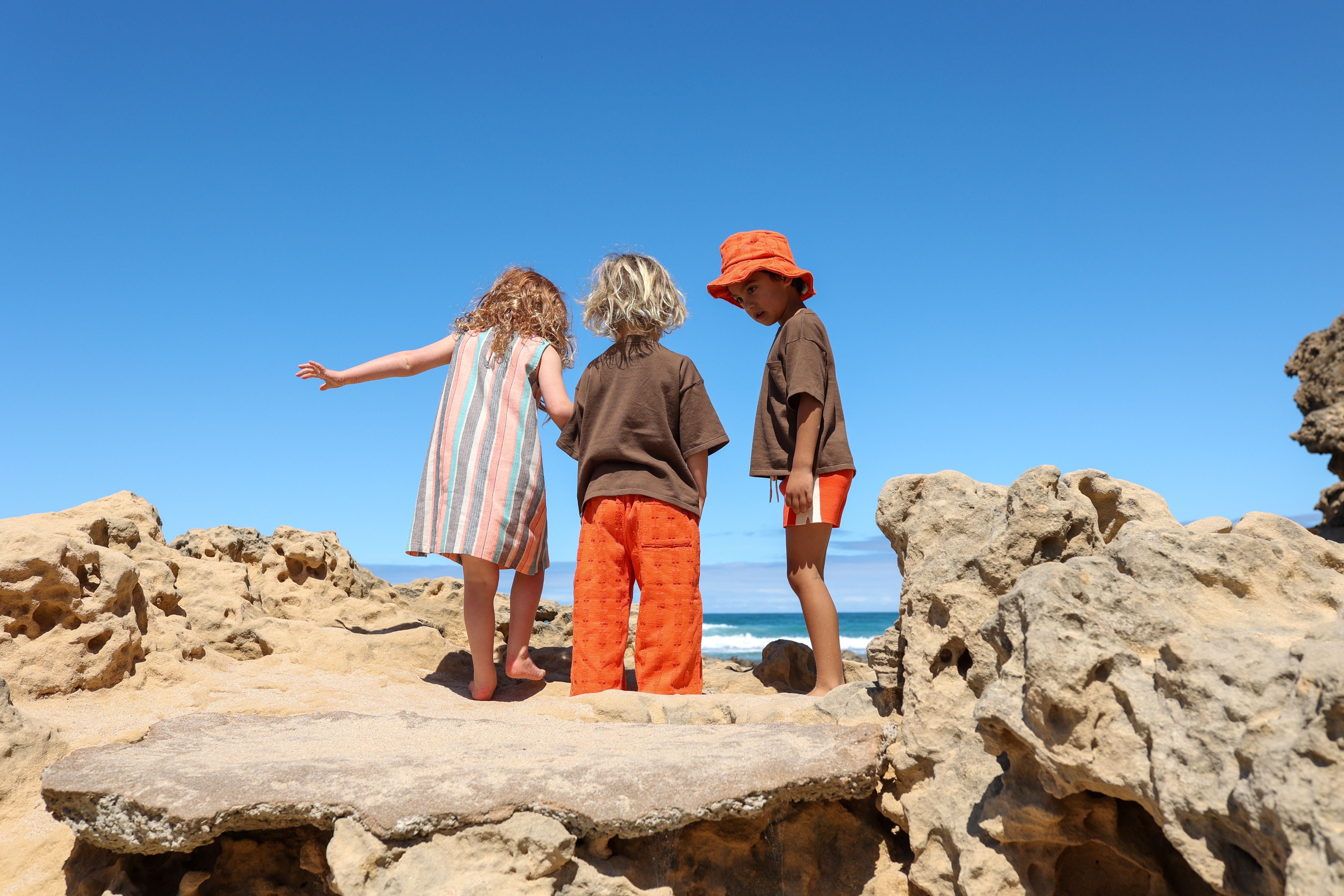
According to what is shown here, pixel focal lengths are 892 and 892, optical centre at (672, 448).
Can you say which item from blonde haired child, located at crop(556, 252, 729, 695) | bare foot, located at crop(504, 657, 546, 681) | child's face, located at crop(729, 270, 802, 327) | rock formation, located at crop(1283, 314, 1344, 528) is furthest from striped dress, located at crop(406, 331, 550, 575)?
rock formation, located at crop(1283, 314, 1344, 528)

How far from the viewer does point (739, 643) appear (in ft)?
97.1

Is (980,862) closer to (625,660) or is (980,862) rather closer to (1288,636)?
(1288,636)

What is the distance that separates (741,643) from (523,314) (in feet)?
87.5

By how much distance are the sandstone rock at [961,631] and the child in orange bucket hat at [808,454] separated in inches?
30.7

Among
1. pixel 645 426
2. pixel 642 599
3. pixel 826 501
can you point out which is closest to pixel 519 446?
pixel 645 426

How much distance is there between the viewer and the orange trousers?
3955mm

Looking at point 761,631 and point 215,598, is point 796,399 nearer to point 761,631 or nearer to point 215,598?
point 215,598

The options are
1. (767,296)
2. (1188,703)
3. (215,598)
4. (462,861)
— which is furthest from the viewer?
(215,598)

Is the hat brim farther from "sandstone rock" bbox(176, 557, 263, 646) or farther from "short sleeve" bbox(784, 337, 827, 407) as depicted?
"sandstone rock" bbox(176, 557, 263, 646)

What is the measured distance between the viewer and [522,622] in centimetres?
441

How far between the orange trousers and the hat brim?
115 cm

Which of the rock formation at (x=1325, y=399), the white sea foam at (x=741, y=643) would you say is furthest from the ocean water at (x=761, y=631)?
the rock formation at (x=1325, y=399)

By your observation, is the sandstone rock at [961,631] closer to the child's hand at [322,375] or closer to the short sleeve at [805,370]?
the short sleeve at [805,370]

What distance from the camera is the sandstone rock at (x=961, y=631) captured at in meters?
2.47
